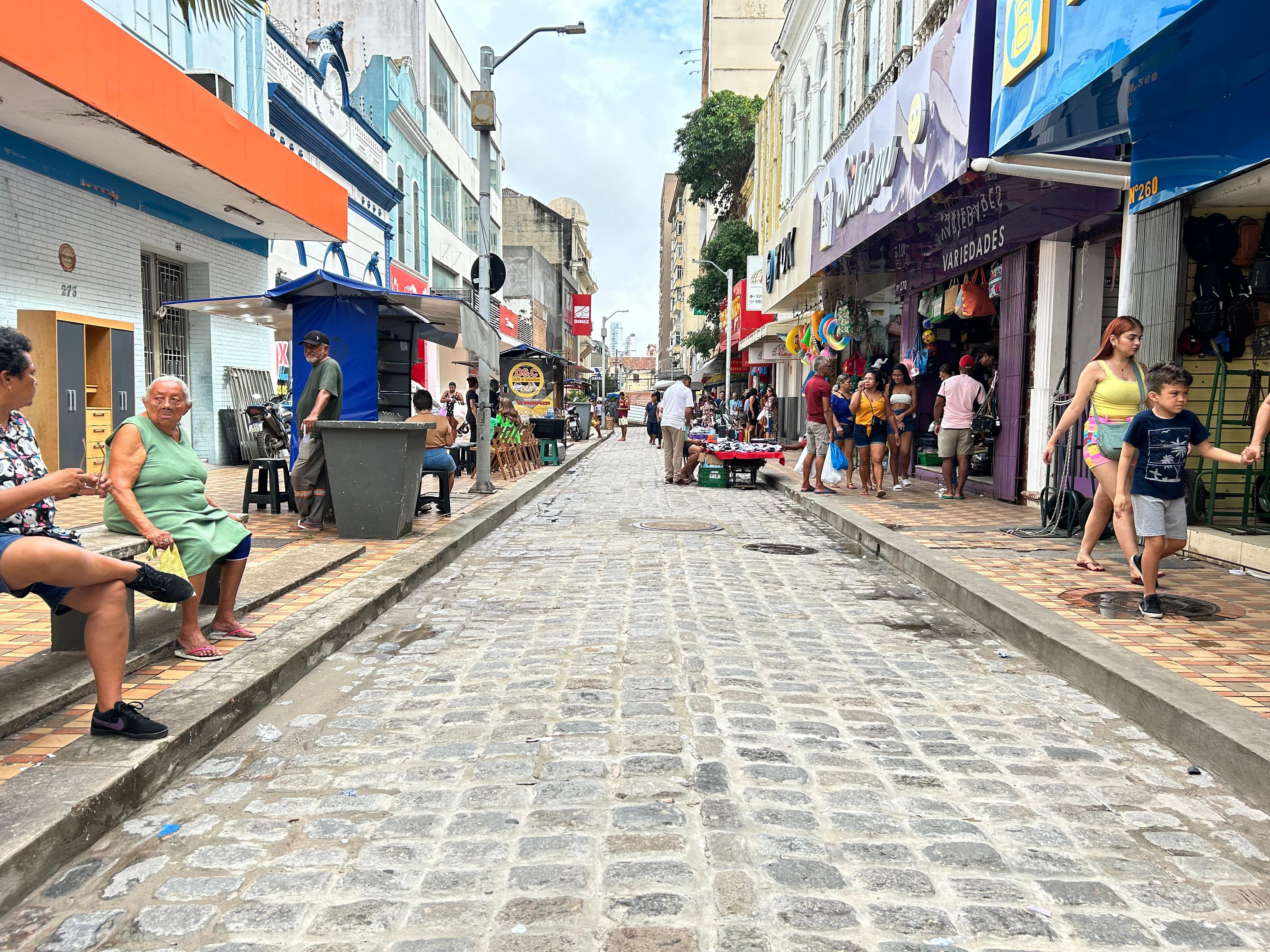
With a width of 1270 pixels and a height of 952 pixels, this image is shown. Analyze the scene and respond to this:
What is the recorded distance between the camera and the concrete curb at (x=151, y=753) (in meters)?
2.80

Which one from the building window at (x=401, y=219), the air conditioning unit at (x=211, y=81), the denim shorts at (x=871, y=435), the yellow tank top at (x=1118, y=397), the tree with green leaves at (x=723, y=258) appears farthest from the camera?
the tree with green leaves at (x=723, y=258)

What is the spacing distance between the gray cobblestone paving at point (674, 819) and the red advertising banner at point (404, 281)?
21.0 meters

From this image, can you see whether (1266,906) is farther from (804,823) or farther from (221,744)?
(221,744)

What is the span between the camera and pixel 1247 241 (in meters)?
8.24

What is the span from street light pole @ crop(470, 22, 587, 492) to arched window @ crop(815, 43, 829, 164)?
7.70 meters

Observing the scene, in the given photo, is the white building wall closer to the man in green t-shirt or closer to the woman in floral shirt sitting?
the man in green t-shirt

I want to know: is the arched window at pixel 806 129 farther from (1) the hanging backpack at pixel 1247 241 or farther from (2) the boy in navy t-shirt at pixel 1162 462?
(2) the boy in navy t-shirt at pixel 1162 462

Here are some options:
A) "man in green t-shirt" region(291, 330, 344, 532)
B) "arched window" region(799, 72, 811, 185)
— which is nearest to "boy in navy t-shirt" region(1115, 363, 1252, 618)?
"man in green t-shirt" region(291, 330, 344, 532)

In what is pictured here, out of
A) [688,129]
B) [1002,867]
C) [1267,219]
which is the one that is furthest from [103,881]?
[688,129]

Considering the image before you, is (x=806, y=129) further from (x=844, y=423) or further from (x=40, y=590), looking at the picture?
(x=40, y=590)

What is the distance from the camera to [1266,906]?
107 inches

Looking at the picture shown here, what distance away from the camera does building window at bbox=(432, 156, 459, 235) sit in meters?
31.2

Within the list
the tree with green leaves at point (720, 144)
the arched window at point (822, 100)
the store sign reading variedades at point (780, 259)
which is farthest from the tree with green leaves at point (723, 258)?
the arched window at point (822, 100)

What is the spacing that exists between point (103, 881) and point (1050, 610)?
5.21 metres
